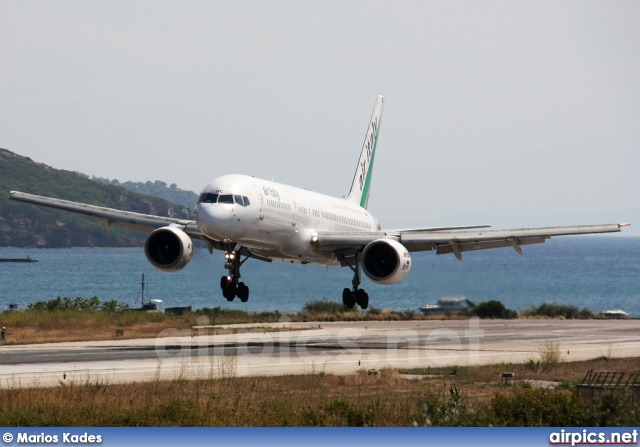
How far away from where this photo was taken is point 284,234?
4541 centimetres

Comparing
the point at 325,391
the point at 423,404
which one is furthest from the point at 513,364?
the point at 423,404

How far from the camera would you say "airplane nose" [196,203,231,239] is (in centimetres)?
4081

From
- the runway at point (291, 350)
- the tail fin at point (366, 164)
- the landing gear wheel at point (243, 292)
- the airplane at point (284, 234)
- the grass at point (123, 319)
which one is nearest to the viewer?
the runway at point (291, 350)

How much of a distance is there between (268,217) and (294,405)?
18.7 meters

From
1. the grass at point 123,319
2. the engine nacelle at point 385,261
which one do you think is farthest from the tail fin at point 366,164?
the engine nacelle at point 385,261

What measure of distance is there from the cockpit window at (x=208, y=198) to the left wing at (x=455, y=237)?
7553mm

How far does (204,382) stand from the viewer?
3095cm

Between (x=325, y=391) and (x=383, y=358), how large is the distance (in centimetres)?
1177

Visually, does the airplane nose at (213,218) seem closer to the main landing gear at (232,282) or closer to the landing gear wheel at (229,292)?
the main landing gear at (232,282)

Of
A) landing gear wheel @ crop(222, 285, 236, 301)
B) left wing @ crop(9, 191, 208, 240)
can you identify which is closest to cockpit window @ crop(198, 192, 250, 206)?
landing gear wheel @ crop(222, 285, 236, 301)

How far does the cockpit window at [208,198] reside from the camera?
136 ft

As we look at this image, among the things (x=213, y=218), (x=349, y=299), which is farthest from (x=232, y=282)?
(x=349, y=299)

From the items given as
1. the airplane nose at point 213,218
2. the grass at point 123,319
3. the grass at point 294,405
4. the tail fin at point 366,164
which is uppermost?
the tail fin at point 366,164

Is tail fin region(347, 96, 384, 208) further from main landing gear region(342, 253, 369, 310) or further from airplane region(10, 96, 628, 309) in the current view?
main landing gear region(342, 253, 369, 310)
